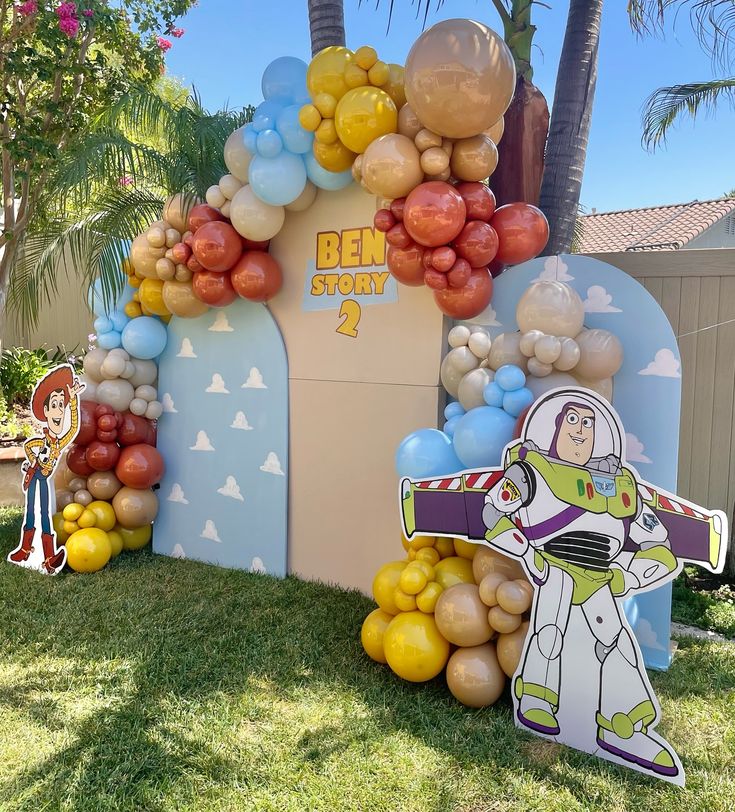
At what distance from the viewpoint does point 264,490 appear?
4328 millimetres

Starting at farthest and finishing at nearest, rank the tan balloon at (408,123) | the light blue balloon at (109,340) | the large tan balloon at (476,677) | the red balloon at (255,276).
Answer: the light blue balloon at (109,340), the red balloon at (255,276), the tan balloon at (408,123), the large tan balloon at (476,677)

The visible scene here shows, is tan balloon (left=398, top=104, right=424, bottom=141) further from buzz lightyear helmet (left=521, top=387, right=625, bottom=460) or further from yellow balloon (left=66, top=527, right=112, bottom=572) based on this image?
yellow balloon (left=66, top=527, right=112, bottom=572)

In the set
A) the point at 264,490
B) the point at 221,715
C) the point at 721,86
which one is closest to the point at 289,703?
the point at 221,715

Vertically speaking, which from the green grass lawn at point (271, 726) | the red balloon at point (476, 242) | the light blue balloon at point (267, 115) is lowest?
the green grass lawn at point (271, 726)

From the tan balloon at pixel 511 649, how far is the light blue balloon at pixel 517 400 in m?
0.89

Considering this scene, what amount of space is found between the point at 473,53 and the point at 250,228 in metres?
1.56

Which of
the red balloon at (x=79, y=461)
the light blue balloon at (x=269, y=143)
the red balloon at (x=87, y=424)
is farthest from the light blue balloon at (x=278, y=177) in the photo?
the red balloon at (x=79, y=461)

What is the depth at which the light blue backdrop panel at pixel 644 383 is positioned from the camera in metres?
3.09

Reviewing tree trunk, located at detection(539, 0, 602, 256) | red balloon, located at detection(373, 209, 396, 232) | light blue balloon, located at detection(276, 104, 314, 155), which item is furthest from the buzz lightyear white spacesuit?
tree trunk, located at detection(539, 0, 602, 256)

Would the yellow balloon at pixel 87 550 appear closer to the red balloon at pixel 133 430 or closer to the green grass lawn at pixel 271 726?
the green grass lawn at pixel 271 726

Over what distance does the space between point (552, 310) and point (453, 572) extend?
4.09 feet

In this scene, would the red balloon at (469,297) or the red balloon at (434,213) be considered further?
the red balloon at (469,297)

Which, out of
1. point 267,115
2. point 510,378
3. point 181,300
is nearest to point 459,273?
point 510,378

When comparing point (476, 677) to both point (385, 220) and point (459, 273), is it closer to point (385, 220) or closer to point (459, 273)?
point (459, 273)
